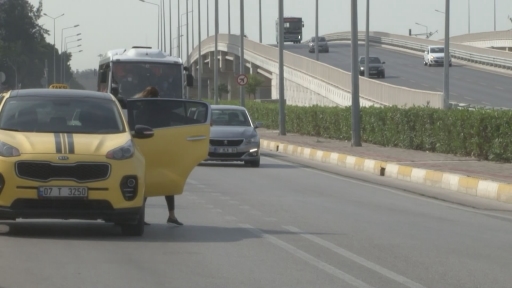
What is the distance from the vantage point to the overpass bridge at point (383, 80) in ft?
165

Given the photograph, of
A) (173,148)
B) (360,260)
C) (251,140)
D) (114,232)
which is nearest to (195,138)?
(173,148)

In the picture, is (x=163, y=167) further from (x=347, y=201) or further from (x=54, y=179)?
(x=347, y=201)

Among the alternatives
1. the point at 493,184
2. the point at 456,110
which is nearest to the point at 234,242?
the point at 493,184

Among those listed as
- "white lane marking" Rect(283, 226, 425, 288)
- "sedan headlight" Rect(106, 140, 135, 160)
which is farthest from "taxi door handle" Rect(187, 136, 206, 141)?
"white lane marking" Rect(283, 226, 425, 288)

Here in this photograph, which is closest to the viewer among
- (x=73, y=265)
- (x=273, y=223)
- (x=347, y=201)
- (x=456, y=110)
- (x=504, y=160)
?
(x=73, y=265)

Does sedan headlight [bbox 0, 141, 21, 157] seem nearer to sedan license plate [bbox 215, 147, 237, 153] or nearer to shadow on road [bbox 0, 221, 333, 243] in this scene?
shadow on road [bbox 0, 221, 333, 243]

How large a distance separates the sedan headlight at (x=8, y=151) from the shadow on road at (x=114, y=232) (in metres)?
0.96

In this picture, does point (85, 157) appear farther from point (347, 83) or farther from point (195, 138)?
point (347, 83)

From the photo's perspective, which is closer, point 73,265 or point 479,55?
point 73,265

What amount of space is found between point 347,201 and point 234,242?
250 inches

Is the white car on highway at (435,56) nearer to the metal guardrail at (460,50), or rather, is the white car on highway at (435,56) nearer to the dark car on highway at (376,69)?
the metal guardrail at (460,50)

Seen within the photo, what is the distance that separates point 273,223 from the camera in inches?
550

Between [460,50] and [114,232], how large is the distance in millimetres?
80972

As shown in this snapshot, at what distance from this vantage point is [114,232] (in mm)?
12680
